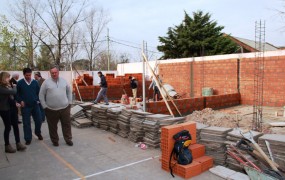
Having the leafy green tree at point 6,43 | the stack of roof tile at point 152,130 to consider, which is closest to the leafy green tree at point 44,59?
the leafy green tree at point 6,43

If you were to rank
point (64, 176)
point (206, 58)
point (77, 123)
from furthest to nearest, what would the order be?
1. point (206, 58)
2. point (77, 123)
3. point (64, 176)

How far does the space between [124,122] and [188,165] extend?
114 inches

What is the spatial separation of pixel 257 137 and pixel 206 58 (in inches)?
488

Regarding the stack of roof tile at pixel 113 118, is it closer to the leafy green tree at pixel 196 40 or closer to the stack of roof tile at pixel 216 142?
the stack of roof tile at pixel 216 142

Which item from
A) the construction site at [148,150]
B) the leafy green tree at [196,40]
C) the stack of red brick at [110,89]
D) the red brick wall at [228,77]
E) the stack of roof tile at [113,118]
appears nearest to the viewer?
the construction site at [148,150]

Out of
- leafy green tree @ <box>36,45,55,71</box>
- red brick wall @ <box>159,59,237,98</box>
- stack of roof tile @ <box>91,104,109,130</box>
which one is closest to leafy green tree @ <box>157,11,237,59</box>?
red brick wall @ <box>159,59,237,98</box>

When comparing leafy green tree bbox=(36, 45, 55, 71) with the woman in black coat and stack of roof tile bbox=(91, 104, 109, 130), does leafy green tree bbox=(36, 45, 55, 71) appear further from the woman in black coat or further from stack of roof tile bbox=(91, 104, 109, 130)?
the woman in black coat

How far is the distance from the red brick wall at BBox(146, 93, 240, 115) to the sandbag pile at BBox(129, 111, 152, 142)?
2.64m

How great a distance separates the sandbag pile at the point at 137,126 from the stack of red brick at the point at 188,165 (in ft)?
5.34

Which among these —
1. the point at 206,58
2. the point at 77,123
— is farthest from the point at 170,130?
the point at 206,58

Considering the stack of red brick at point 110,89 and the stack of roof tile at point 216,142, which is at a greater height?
the stack of red brick at point 110,89

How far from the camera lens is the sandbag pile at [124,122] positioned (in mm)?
6742

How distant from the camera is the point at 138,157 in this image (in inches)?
209

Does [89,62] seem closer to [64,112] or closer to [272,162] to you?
[64,112]
